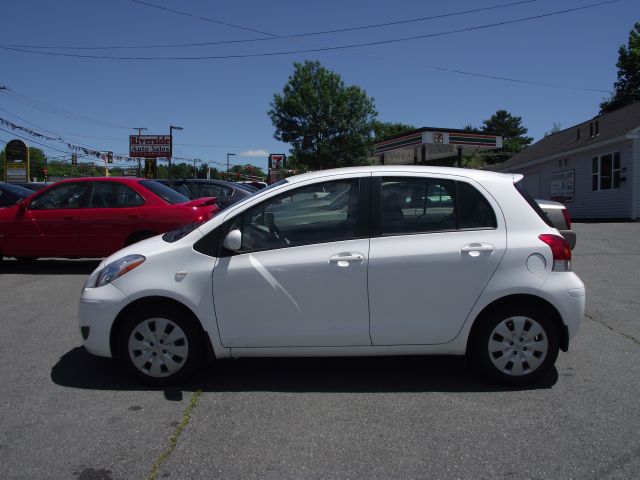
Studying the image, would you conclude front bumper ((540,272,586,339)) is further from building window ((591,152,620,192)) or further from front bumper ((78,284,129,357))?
building window ((591,152,620,192))

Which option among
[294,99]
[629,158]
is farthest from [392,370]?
[294,99]

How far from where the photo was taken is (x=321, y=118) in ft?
131

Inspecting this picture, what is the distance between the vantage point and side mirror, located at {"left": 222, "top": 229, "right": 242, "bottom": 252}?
423cm

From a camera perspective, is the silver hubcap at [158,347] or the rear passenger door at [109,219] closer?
the silver hubcap at [158,347]

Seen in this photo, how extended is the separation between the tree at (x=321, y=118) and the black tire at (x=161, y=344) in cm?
3583

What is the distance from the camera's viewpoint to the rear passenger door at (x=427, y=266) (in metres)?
4.25

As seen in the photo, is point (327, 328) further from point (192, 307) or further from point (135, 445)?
point (135, 445)

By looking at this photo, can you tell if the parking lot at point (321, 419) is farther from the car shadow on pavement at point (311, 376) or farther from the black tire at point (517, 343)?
the black tire at point (517, 343)

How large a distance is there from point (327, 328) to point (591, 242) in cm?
1121

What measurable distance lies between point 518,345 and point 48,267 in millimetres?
9074

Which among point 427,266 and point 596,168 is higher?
point 596,168

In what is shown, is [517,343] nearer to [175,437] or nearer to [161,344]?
[175,437]

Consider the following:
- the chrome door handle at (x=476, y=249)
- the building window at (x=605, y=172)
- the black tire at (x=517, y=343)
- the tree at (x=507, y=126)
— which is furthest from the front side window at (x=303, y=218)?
the tree at (x=507, y=126)

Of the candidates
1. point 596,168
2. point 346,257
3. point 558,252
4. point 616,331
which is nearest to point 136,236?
point 346,257
